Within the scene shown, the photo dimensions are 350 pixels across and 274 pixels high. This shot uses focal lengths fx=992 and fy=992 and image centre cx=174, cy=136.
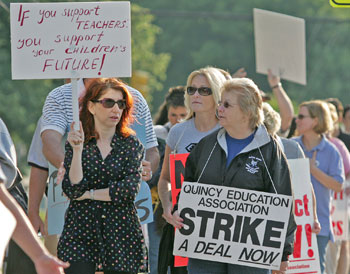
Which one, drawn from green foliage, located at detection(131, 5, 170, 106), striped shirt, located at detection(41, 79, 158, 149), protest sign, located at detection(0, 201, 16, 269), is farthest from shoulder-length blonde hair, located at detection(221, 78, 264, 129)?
green foliage, located at detection(131, 5, 170, 106)

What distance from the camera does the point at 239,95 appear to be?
21.5 feet

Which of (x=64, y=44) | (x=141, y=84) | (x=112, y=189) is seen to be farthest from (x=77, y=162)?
(x=141, y=84)

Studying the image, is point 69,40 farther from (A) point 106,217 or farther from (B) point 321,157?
(B) point 321,157

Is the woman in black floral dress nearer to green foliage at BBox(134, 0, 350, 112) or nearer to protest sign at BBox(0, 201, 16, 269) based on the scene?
protest sign at BBox(0, 201, 16, 269)

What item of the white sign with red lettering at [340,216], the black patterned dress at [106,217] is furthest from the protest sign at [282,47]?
the black patterned dress at [106,217]

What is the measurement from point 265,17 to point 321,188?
2.60 metres

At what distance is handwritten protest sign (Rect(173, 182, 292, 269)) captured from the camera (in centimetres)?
639

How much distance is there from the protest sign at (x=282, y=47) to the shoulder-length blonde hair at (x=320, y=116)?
102 cm

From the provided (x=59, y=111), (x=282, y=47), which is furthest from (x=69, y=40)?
(x=282, y=47)

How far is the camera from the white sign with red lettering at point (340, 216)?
1079 centimetres

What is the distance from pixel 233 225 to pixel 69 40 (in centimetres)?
163

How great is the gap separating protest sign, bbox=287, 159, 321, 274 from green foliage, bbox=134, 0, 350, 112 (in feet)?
158

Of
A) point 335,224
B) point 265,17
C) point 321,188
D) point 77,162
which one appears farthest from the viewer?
point 265,17

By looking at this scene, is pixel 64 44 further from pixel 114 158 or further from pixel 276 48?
pixel 276 48
